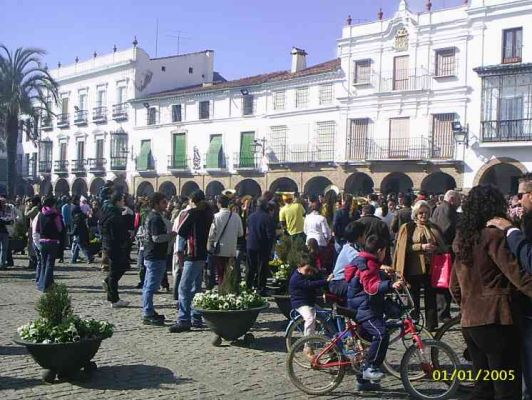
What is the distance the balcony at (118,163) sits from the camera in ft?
142

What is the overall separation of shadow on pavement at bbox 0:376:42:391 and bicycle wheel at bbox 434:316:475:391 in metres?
3.86

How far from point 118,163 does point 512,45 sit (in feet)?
89.4

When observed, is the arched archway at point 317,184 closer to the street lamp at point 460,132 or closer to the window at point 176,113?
the street lamp at point 460,132

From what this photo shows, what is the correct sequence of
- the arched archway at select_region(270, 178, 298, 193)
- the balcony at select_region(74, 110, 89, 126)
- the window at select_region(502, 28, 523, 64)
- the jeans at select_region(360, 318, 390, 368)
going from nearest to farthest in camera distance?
1. the jeans at select_region(360, 318, 390, 368)
2. the window at select_region(502, 28, 523, 64)
3. the arched archway at select_region(270, 178, 298, 193)
4. the balcony at select_region(74, 110, 89, 126)

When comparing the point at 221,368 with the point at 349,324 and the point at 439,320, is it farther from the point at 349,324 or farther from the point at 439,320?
the point at 439,320

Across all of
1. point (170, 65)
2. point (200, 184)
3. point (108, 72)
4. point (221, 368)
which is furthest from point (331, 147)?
point (221, 368)

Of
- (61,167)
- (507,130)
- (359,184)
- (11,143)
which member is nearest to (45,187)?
(61,167)

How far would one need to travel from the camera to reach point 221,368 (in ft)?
22.2

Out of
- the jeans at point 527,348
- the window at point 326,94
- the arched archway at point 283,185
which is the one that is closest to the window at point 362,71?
the window at point 326,94

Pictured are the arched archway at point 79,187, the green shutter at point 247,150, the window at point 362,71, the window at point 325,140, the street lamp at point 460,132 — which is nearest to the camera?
the street lamp at point 460,132

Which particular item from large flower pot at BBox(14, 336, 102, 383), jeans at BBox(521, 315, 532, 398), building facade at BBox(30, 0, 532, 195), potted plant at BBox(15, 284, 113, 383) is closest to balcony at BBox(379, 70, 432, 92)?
building facade at BBox(30, 0, 532, 195)

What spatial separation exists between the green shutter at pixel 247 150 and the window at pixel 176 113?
18.6 ft

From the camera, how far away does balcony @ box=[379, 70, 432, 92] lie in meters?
27.8

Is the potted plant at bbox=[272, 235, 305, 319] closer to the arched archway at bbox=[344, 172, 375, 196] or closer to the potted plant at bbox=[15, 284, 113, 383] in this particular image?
the potted plant at bbox=[15, 284, 113, 383]
